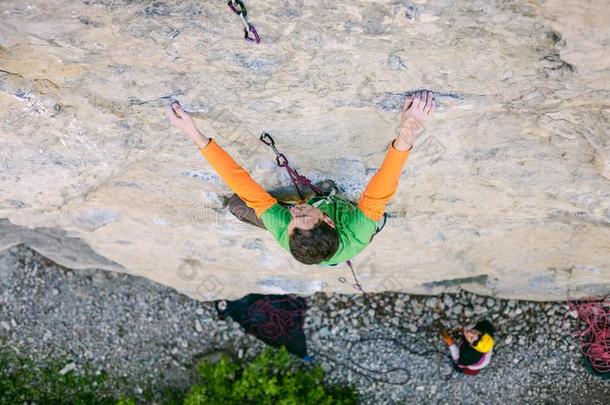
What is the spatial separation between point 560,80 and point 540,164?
0.88 metres

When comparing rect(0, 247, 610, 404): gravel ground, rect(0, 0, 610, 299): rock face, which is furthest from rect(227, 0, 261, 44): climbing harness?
rect(0, 247, 610, 404): gravel ground

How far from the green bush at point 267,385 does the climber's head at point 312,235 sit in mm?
2778

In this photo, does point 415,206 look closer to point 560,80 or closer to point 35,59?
point 560,80

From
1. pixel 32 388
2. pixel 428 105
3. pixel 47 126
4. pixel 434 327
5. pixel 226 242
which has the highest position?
pixel 428 105

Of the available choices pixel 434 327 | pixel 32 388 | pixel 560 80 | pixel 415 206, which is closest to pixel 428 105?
pixel 560 80

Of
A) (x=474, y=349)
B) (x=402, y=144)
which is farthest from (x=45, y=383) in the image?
(x=402, y=144)

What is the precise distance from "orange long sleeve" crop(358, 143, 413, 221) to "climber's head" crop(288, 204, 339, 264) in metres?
0.29

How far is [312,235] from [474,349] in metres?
3.23

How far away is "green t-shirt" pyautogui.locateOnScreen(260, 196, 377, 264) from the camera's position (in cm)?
357

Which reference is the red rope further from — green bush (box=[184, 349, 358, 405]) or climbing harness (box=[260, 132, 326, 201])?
climbing harness (box=[260, 132, 326, 201])

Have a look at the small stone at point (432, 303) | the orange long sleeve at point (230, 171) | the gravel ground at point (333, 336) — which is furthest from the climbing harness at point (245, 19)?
the small stone at point (432, 303)

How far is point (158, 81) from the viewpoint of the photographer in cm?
319

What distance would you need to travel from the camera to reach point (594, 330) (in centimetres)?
577

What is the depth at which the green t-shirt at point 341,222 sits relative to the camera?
357 centimetres
